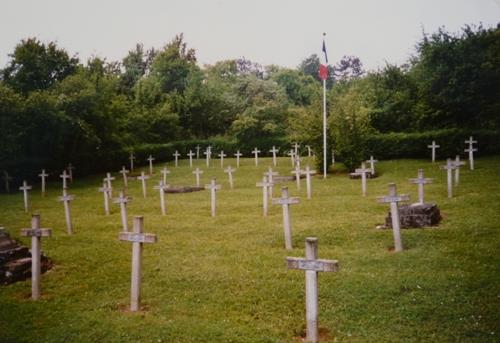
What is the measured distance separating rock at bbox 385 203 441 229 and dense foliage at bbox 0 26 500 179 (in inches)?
435

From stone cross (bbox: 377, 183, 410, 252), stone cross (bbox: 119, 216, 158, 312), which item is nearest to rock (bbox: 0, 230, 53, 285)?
stone cross (bbox: 119, 216, 158, 312)

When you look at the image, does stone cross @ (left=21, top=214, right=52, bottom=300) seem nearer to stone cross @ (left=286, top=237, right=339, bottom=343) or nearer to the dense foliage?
stone cross @ (left=286, top=237, right=339, bottom=343)

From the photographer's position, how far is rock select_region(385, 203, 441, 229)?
12.9 meters

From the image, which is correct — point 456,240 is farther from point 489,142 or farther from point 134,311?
point 489,142

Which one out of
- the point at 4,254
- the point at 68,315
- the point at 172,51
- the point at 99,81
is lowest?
the point at 68,315

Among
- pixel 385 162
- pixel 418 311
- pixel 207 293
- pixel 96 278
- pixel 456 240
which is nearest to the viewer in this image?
pixel 418 311

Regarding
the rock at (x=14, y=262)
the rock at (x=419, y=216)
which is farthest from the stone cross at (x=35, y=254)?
the rock at (x=419, y=216)

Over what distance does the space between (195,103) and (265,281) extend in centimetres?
4061

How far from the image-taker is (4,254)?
10.8 metres

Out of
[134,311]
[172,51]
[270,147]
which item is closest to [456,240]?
[134,311]

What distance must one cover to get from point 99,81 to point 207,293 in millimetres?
27353

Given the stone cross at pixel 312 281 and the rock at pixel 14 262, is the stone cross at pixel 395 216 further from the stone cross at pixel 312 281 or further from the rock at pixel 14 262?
the rock at pixel 14 262

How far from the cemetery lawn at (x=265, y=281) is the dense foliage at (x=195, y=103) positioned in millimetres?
8761

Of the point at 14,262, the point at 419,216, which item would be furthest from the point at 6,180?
the point at 419,216
